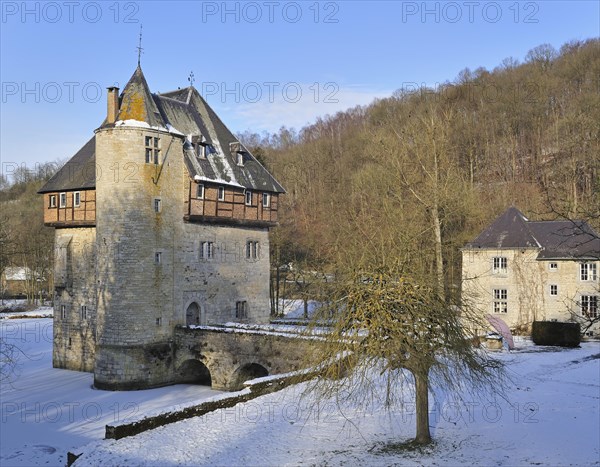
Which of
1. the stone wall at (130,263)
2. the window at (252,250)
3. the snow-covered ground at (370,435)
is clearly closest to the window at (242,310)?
the window at (252,250)

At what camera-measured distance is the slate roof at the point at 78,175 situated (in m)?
24.2

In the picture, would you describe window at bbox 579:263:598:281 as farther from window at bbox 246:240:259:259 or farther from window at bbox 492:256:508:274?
window at bbox 246:240:259:259

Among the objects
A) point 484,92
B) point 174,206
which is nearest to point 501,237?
point 174,206

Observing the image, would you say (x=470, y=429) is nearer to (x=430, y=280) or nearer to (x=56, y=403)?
(x=430, y=280)

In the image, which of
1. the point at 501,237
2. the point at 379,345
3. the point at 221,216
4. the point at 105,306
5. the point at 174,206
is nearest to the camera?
the point at 379,345

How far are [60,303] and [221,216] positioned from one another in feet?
27.3

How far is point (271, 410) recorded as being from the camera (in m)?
13.4

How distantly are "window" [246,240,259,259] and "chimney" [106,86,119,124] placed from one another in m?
8.24

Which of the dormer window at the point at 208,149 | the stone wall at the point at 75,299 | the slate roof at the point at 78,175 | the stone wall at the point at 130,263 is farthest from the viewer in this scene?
the dormer window at the point at 208,149

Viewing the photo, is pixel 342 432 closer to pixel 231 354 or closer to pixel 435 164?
pixel 231 354

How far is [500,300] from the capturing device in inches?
1129

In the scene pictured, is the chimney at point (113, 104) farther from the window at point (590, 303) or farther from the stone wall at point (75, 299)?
the window at point (590, 303)

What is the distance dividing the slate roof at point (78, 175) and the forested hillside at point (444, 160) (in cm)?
1093

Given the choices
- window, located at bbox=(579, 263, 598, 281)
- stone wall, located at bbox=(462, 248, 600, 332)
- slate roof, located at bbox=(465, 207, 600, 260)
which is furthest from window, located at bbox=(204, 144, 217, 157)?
window, located at bbox=(579, 263, 598, 281)
